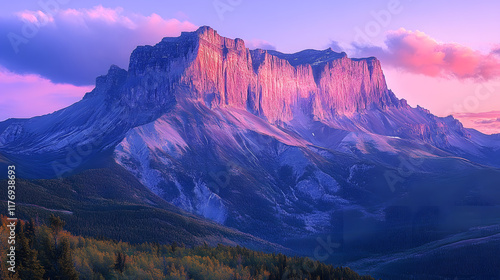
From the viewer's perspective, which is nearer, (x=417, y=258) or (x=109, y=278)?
(x=109, y=278)

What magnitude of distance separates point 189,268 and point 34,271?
34.3 metres

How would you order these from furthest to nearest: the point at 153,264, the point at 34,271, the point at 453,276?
the point at 453,276 < the point at 153,264 < the point at 34,271

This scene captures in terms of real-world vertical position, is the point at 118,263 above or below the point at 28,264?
below

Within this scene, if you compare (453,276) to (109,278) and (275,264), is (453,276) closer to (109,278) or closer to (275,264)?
(275,264)

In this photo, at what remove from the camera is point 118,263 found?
86.6m

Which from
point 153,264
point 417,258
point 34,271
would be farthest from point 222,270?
point 417,258

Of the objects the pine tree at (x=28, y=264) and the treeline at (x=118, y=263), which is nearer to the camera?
the pine tree at (x=28, y=264)

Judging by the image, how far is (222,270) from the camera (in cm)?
9900

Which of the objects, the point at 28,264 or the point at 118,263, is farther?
the point at 118,263

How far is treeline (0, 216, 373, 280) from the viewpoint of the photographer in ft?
239

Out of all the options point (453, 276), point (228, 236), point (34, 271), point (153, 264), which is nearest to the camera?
point (34, 271)

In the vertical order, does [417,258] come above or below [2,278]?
below

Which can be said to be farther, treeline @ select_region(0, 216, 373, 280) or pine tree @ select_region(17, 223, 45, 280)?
treeline @ select_region(0, 216, 373, 280)

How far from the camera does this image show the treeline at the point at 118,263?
72.9 m
